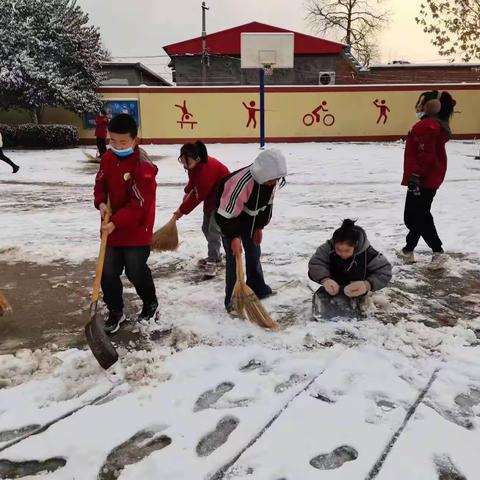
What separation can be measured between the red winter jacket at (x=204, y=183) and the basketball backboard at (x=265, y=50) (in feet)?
43.4

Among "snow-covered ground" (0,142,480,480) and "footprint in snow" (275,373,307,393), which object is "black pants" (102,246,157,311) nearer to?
"snow-covered ground" (0,142,480,480)

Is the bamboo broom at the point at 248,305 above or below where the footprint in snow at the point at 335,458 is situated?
above

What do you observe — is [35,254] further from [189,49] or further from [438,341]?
[189,49]

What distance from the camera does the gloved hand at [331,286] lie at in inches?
130

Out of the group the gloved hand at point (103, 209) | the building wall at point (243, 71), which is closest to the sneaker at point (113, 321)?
the gloved hand at point (103, 209)

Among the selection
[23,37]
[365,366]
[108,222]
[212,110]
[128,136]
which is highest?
[23,37]

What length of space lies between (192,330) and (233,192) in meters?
0.94

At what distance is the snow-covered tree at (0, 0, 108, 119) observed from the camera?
52.2ft

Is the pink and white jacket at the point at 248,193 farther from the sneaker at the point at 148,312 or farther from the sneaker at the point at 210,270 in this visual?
the sneaker at the point at 210,270

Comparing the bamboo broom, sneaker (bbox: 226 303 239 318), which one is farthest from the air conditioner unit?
the bamboo broom

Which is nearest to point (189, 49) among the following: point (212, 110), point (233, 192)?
point (212, 110)

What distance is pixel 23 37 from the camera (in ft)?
52.7

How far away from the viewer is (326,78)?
86.2ft

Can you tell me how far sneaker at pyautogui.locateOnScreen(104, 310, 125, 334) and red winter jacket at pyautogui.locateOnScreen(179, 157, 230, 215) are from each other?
1214 millimetres
